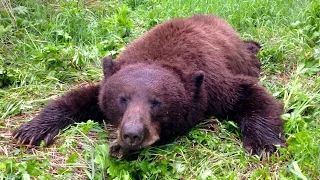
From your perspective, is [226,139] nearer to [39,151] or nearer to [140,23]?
[39,151]

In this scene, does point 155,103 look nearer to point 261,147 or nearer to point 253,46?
point 261,147

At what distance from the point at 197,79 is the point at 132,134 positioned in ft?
3.05

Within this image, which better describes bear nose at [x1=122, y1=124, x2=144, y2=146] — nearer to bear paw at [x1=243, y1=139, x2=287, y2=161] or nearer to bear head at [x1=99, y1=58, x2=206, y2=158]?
bear head at [x1=99, y1=58, x2=206, y2=158]

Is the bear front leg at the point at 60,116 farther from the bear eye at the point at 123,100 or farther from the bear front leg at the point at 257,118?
the bear front leg at the point at 257,118

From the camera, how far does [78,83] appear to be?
20.2 feet

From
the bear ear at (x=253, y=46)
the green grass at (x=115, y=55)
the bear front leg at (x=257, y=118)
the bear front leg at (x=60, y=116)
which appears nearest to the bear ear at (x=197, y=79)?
the green grass at (x=115, y=55)

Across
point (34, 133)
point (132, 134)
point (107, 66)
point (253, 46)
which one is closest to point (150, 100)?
point (132, 134)

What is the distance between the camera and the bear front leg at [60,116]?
4836 mm

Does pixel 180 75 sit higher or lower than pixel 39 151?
higher

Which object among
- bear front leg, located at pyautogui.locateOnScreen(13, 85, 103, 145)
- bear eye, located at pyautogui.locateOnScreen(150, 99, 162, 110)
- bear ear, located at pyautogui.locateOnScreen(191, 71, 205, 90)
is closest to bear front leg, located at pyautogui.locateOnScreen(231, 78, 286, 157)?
bear ear, located at pyautogui.locateOnScreen(191, 71, 205, 90)

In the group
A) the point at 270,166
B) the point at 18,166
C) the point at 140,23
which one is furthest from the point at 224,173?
the point at 140,23

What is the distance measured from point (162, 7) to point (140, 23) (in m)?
0.77

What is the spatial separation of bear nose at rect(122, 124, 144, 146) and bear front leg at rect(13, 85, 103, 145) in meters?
0.98

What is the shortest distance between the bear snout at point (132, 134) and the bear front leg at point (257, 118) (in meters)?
0.98
